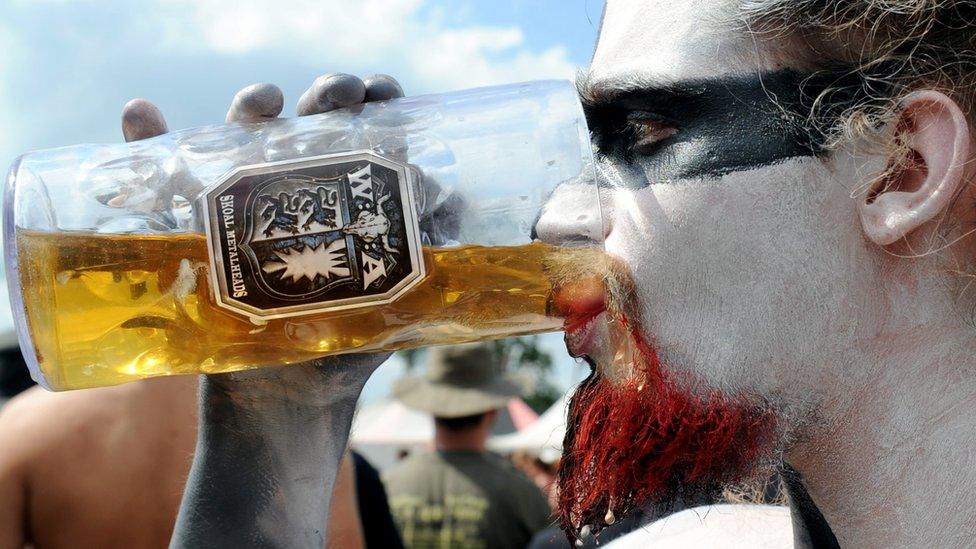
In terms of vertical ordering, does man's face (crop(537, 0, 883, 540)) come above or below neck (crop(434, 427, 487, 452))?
above

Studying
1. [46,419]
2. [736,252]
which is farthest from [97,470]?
[736,252]

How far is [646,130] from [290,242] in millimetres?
555

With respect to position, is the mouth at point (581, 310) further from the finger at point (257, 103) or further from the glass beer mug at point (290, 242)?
the finger at point (257, 103)

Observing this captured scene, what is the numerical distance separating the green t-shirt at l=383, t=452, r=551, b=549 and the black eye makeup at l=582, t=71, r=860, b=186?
10.4 ft

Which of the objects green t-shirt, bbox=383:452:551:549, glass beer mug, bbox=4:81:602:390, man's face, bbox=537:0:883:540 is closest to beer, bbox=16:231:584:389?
glass beer mug, bbox=4:81:602:390

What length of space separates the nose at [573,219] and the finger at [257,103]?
48 centimetres

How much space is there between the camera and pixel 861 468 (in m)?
1.49

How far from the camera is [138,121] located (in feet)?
5.74

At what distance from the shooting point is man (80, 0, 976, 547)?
1.46 metres

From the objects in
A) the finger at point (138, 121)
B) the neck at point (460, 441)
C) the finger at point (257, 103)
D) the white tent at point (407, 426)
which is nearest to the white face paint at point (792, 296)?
the finger at point (257, 103)

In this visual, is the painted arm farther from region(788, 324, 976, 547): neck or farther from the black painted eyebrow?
region(788, 324, 976, 547): neck

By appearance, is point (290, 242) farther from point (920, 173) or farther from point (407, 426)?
point (407, 426)

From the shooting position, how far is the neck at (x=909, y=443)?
1.43 metres

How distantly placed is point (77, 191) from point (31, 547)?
1722mm
